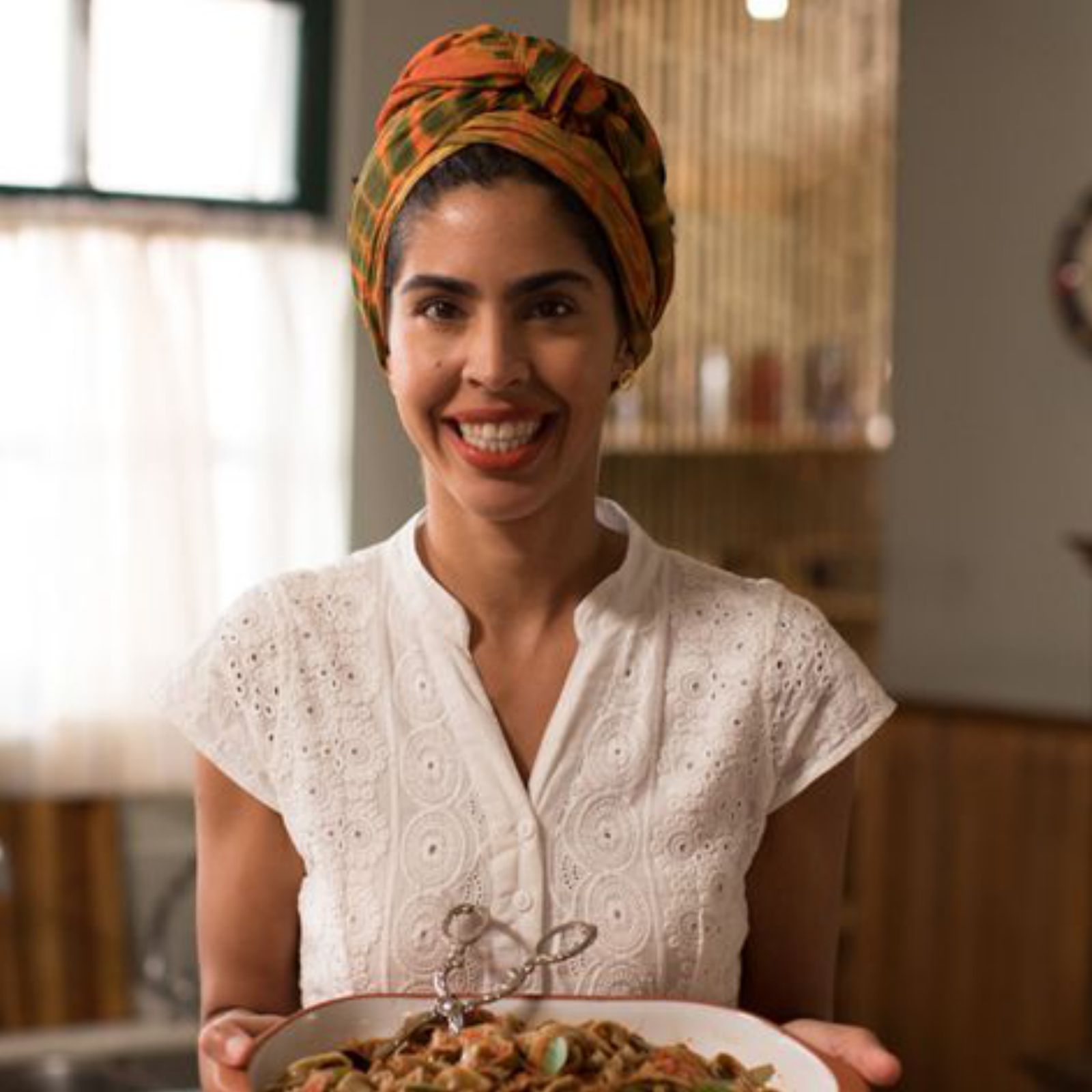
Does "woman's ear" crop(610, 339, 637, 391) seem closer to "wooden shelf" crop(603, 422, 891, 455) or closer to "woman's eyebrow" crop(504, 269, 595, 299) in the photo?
"woman's eyebrow" crop(504, 269, 595, 299)

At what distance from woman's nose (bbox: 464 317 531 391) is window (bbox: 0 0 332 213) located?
29.6 inches

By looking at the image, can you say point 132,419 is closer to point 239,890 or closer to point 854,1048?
point 239,890

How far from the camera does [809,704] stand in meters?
0.88

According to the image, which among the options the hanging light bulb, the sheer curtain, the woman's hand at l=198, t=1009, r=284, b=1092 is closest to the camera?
the woman's hand at l=198, t=1009, r=284, b=1092

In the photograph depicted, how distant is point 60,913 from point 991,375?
202 cm

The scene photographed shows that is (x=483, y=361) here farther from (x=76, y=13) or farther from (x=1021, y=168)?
(x=1021, y=168)

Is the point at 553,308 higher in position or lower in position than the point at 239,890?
higher

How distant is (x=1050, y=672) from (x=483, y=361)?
2651mm

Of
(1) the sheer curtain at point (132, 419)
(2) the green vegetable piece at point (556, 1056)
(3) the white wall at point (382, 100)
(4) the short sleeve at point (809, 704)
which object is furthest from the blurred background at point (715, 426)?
(2) the green vegetable piece at point (556, 1056)

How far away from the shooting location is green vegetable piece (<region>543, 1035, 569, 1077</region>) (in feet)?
2.37

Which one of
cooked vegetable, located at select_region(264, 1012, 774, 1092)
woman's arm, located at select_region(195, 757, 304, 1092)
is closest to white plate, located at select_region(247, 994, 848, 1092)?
cooked vegetable, located at select_region(264, 1012, 774, 1092)

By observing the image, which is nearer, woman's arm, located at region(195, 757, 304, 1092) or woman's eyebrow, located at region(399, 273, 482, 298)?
woman's eyebrow, located at region(399, 273, 482, 298)

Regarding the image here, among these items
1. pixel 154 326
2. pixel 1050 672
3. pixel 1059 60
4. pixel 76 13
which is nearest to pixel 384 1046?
pixel 76 13

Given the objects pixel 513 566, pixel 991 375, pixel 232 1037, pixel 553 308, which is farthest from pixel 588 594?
pixel 991 375
